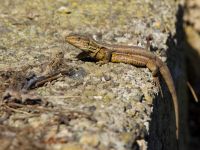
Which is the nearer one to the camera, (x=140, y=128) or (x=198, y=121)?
(x=140, y=128)

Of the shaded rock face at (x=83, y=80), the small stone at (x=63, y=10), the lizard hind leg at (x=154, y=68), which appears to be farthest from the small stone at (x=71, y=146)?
the small stone at (x=63, y=10)

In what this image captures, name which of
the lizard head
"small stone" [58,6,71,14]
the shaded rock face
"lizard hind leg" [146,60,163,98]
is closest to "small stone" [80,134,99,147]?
the shaded rock face

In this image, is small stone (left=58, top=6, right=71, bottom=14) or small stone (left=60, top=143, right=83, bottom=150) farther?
small stone (left=58, top=6, right=71, bottom=14)

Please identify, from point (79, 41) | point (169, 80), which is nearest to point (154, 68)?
point (169, 80)

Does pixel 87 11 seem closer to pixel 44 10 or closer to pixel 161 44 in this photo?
pixel 44 10

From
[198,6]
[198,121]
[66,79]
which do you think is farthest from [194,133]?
[66,79]

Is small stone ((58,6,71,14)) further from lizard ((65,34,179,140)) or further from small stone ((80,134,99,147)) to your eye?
small stone ((80,134,99,147))

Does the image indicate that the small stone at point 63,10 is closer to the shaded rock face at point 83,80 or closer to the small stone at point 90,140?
the shaded rock face at point 83,80
